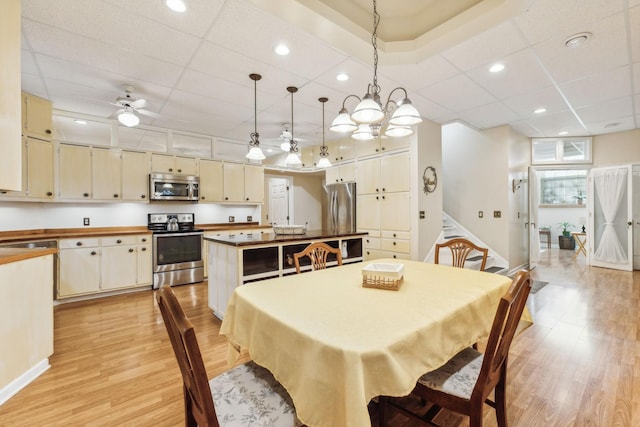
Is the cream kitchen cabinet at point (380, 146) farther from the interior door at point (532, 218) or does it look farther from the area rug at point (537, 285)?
the interior door at point (532, 218)

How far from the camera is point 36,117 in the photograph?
360 cm

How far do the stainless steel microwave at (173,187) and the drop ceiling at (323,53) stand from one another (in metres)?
1.04

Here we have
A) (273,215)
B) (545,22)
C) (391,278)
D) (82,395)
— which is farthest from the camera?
(273,215)

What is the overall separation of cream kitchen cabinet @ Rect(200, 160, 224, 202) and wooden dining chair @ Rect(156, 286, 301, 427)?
4.27 metres

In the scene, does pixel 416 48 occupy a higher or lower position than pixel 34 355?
higher

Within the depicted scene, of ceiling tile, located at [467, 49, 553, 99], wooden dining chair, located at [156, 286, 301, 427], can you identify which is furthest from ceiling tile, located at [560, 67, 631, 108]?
wooden dining chair, located at [156, 286, 301, 427]

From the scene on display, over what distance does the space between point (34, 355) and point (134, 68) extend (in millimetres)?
2654

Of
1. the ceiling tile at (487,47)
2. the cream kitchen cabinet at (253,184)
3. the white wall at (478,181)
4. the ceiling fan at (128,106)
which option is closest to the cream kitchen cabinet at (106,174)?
the ceiling fan at (128,106)

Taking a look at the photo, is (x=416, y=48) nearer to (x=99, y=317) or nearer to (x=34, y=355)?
(x=34, y=355)

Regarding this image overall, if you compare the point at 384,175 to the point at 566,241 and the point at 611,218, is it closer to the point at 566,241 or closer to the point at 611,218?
the point at 611,218

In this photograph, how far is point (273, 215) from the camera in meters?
7.30

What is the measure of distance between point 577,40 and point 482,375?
2980mm

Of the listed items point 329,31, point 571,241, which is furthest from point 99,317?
point 571,241

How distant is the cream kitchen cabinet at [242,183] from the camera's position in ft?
17.8
